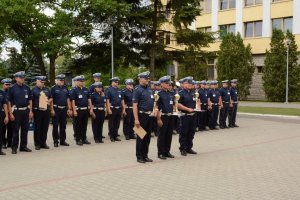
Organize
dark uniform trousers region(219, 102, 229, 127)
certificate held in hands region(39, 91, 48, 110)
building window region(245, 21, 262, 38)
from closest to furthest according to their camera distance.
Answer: certificate held in hands region(39, 91, 48, 110) < dark uniform trousers region(219, 102, 229, 127) < building window region(245, 21, 262, 38)

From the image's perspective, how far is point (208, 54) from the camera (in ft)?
81.6

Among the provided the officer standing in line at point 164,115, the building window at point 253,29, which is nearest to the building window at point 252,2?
the building window at point 253,29

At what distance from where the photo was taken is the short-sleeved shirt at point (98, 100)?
14312mm

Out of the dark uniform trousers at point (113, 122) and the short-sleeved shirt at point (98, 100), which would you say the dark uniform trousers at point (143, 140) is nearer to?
the short-sleeved shirt at point (98, 100)

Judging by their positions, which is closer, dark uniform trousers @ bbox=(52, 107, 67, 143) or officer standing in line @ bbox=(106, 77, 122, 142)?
dark uniform trousers @ bbox=(52, 107, 67, 143)

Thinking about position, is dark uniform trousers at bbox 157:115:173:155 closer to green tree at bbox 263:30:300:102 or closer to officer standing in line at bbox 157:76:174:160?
officer standing in line at bbox 157:76:174:160

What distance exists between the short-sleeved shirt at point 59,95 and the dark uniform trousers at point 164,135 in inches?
141

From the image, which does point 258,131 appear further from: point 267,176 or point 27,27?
point 27,27

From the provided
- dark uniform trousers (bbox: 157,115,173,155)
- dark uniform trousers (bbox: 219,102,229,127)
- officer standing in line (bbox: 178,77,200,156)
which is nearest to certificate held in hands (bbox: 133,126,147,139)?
dark uniform trousers (bbox: 157,115,173,155)

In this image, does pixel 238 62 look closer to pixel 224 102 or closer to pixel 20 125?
pixel 224 102

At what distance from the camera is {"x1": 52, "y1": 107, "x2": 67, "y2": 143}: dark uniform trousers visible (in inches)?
519

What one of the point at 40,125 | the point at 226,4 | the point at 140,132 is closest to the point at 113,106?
the point at 40,125

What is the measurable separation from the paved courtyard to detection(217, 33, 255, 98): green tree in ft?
94.0

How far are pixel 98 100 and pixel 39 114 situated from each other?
2.17 meters
